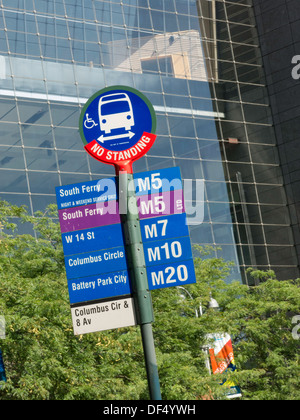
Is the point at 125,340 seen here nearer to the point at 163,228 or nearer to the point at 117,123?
the point at 163,228

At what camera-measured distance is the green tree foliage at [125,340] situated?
Result: 15.1 m

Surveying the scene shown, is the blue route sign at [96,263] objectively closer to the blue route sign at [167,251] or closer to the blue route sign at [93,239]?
the blue route sign at [93,239]

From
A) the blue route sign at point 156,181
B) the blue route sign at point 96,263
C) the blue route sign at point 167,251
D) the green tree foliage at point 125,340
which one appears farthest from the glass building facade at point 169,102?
the blue route sign at point 96,263

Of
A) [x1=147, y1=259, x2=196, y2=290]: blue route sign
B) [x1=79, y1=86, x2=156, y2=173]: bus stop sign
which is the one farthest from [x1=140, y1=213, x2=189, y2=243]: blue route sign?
[x1=79, y1=86, x2=156, y2=173]: bus stop sign

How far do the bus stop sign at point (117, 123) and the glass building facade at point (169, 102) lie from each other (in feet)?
90.5

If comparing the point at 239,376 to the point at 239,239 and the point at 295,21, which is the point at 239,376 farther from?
the point at 295,21

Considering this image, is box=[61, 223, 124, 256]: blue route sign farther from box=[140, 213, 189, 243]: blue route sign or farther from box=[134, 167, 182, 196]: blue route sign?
box=[134, 167, 182, 196]: blue route sign

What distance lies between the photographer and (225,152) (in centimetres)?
4528

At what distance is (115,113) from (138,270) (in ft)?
5.74

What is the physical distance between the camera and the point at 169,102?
143 ft

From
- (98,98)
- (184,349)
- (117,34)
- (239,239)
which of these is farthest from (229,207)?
(98,98)

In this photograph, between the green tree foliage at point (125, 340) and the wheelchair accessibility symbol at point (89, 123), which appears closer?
the wheelchair accessibility symbol at point (89, 123)

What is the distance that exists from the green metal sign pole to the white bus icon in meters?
0.57

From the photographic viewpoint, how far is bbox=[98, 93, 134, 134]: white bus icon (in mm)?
8750
